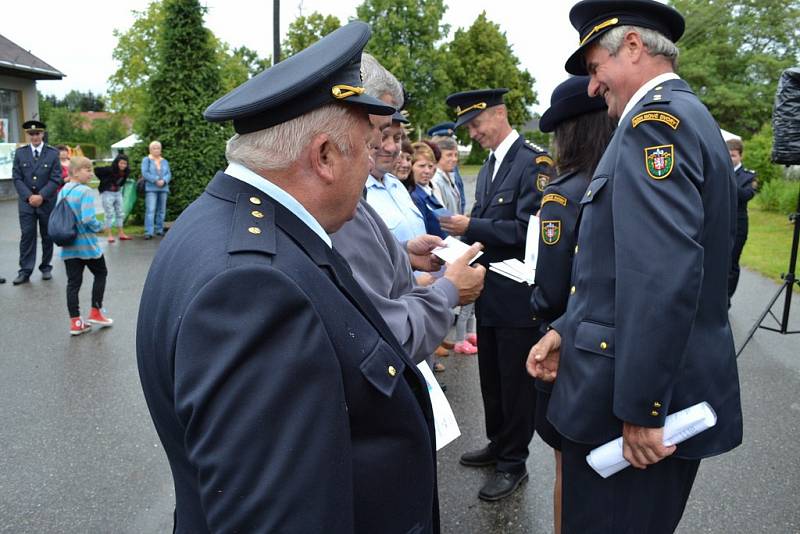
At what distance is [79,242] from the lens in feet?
22.2

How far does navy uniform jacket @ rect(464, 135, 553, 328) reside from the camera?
3.49 m

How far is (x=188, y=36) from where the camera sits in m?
14.0

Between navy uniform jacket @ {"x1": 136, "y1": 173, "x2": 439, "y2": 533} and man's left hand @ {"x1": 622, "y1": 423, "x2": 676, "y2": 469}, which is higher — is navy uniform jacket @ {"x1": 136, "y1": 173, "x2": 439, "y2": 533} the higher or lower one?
the higher one

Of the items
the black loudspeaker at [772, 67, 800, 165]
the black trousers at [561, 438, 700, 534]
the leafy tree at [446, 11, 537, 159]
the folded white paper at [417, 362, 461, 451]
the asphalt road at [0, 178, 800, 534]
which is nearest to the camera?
the black trousers at [561, 438, 700, 534]

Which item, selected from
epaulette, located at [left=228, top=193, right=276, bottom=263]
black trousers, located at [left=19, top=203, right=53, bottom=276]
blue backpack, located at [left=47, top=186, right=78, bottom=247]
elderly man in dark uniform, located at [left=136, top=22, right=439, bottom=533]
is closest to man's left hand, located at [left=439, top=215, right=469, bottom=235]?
elderly man in dark uniform, located at [left=136, top=22, right=439, bottom=533]

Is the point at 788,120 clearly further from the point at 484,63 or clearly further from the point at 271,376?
the point at 484,63

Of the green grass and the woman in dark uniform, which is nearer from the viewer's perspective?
the woman in dark uniform

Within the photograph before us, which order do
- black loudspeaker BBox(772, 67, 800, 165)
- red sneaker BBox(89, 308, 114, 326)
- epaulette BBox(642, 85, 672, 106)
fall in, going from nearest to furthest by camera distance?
epaulette BBox(642, 85, 672, 106)
black loudspeaker BBox(772, 67, 800, 165)
red sneaker BBox(89, 308, 114, 326)

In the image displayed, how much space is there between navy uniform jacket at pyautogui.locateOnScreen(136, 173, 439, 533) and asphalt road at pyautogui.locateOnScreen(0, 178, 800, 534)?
225 cm

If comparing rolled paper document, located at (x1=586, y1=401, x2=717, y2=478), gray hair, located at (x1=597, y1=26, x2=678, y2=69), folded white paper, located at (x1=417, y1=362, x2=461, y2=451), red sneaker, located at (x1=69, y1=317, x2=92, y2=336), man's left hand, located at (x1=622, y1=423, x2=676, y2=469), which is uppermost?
gray hair, located at (x1=597, y1=26, x2=678, y2=69)

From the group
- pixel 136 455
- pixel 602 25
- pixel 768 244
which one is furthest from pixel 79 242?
pixel 768 244

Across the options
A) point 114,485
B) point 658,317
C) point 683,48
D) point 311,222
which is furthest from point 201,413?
point 683,48

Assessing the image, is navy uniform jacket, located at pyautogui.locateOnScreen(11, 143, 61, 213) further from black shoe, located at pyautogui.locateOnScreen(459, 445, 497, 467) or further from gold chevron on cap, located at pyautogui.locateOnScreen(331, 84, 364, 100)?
gold chevron on cap, located at pyautogui.locateOnScreen(331, 84, 364, 100)

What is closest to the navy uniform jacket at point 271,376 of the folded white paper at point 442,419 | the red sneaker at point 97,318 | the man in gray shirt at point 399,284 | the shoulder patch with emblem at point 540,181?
the man in gray shirt at point 399,284
